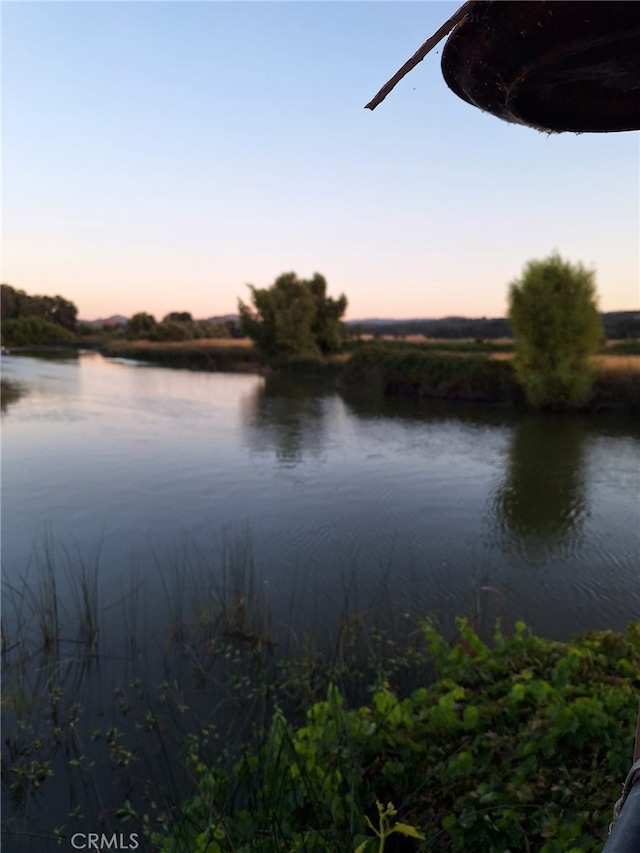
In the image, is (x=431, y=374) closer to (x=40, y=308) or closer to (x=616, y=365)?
(x=616, y=365)

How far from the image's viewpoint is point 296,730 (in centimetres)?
267

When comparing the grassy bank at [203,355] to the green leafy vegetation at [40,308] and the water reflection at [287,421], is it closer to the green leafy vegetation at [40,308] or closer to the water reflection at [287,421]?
the water reflection at [287,421]

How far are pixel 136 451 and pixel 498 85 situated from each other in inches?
382

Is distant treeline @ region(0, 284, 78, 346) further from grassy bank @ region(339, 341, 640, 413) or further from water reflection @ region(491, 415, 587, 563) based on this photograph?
water reflection @ region(491, 415, 587, 563)

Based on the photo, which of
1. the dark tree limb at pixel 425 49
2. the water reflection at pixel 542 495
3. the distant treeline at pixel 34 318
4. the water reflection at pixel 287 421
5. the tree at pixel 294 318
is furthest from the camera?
the distant treeline at pixel 34 318

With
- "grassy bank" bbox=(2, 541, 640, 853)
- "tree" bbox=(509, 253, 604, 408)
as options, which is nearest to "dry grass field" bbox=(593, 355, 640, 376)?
"tree" bbox=(509, 253, 604, 408)

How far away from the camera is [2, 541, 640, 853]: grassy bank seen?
1.65 m

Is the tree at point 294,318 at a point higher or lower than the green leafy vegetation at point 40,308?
lower

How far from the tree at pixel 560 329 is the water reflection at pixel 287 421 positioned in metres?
5.57

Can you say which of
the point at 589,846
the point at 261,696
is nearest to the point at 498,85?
the point at 589,846

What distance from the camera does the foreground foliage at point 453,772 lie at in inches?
61.3

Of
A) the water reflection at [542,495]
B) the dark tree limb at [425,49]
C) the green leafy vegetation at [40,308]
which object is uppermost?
the green leafy vegetation at [40,308]

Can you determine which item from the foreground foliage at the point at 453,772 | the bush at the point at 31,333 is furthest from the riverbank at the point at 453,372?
the bush at the point at 31,333

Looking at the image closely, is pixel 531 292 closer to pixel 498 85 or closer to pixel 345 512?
pixel 345 512
